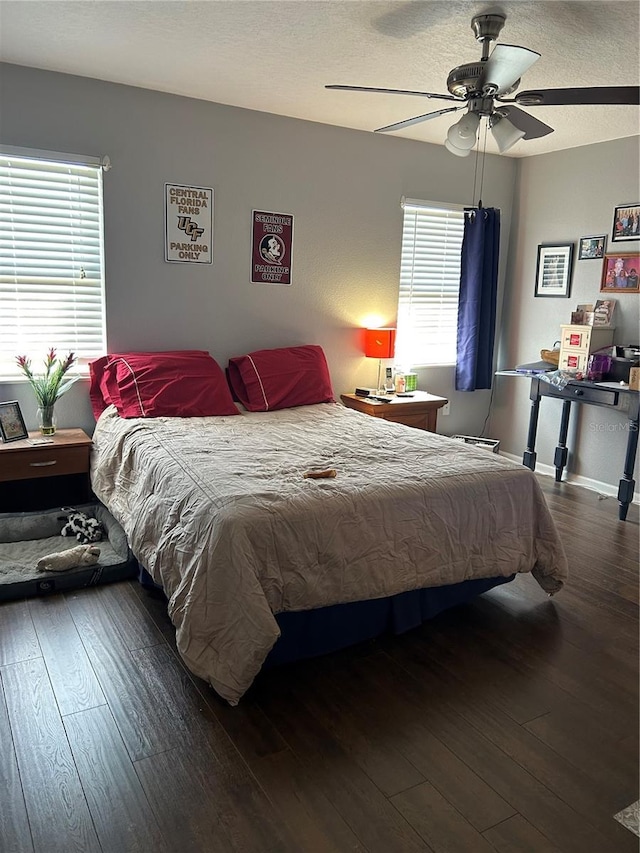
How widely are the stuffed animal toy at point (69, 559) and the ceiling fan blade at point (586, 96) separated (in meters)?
2.78

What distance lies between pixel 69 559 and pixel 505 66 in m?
2.79

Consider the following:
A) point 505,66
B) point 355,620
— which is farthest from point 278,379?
point 505,66

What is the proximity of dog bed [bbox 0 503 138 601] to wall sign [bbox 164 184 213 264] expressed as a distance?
1.67m

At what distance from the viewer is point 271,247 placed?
4383 millimetres

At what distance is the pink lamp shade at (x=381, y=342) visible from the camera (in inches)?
185

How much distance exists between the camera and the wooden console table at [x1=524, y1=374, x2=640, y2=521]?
164 inches

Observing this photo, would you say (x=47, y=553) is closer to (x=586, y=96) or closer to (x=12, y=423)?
(x=12, y=423)

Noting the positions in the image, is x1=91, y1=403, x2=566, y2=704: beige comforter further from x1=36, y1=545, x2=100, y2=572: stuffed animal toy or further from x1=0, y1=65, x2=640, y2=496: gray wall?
x1=0, y1=65, x2=640, y2=496: gray wall

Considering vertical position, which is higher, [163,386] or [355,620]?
[163,386]

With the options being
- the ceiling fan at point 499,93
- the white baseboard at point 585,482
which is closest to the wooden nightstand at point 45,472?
the ceiling fan at point 499,93

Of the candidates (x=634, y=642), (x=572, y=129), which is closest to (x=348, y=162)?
(x=572, y=129)

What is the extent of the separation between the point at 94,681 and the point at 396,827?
1.18 m

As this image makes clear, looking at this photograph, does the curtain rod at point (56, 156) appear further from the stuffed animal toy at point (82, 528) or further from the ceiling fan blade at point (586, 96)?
the ceiling fan blade at point (586, 96)

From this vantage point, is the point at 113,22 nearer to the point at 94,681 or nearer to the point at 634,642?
the point at 94,681
